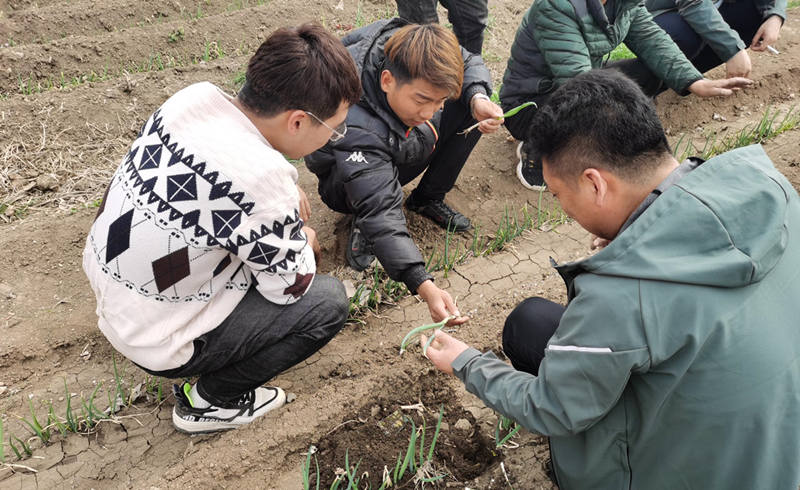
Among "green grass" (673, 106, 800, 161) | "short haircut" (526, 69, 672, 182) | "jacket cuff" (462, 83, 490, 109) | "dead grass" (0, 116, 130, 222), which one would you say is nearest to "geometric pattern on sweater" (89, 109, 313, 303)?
"short haircut" (526, 69, 672, 182)

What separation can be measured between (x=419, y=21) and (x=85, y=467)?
344 cm

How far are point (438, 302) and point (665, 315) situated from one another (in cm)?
107

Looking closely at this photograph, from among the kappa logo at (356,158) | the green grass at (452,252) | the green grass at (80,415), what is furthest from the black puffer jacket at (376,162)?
the green grass at (80,415)

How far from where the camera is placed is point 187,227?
1663mm

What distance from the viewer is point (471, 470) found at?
2.07 metres

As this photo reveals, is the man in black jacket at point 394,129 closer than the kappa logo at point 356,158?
Yes

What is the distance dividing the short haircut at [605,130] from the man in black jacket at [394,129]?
0.88 metres

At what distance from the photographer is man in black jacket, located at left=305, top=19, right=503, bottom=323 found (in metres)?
2.35

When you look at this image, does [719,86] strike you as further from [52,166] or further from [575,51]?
[52,166]

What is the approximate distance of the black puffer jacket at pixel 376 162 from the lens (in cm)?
234

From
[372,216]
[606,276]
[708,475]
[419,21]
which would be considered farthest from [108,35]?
[708,475]

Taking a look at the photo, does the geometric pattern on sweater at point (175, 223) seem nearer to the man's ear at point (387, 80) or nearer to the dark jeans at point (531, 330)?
the dark jeans at point (531, 330)

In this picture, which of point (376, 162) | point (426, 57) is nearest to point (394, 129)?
point (376, 162)

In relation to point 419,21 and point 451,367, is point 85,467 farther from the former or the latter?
point 419,21
